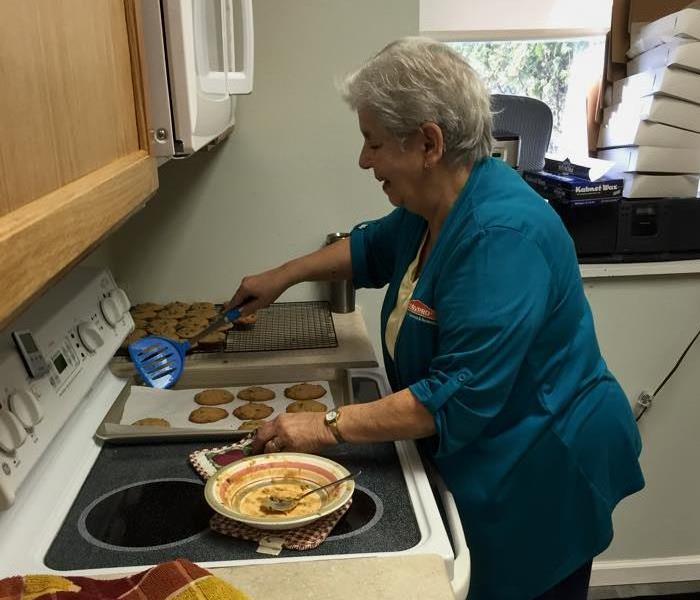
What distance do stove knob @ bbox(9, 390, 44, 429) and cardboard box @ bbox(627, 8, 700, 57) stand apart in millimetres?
1852

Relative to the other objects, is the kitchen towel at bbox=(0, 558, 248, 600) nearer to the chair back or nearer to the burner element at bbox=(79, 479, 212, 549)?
the burner element at bbox=(79, 479, 212, 549)

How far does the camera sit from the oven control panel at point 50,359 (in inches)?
34.4

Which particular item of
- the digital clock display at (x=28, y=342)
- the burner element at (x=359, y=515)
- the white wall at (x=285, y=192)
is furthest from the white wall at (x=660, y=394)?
the digital clock display at (x=28, y=342)

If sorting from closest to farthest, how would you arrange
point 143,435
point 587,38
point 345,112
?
1. point 143,435
2. point 345,112
3. point 587,38

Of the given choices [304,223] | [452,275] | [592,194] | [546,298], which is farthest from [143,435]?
[592,194]

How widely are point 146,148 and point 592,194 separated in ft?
4.50

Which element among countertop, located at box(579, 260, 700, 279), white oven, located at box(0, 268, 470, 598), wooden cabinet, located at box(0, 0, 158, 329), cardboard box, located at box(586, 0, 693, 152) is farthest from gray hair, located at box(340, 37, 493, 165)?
cardboard box, located at box(586, 0, 693, 152)

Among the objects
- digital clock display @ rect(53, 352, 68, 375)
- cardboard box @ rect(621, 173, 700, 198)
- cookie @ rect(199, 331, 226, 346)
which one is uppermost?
cardboard box @ rect(621, 173, 700, 198)

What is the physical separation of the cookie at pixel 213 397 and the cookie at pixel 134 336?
0.76 ft

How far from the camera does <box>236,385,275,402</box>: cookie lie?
1.37 meters

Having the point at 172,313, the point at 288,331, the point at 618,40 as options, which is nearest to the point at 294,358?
the point at 288,331

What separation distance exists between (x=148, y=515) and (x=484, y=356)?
0.51 meters

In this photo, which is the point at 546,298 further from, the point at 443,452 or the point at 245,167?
the point at 245,167

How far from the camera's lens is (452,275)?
3.33 feet
